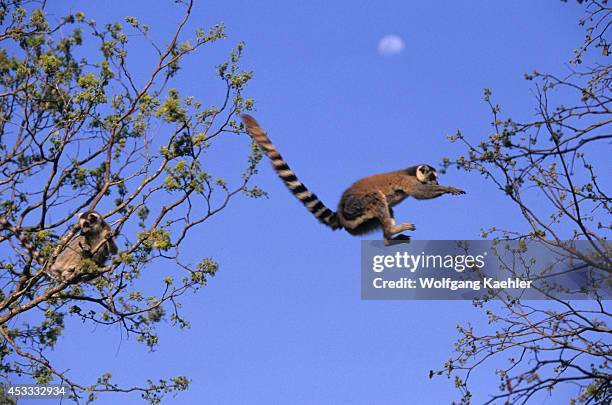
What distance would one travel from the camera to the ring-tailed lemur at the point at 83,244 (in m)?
10.9

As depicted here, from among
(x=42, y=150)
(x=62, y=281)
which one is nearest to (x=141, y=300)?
(x=62, y=281)

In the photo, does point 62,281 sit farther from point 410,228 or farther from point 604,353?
point 604,353

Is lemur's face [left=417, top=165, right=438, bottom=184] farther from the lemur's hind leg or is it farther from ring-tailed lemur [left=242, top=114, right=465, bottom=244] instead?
the lemur's hind leg

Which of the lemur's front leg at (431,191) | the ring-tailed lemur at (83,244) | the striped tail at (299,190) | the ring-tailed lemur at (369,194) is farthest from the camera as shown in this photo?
the striped tail at (299,190)

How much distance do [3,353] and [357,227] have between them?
626 centimetres

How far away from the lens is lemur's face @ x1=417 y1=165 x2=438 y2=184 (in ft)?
42.5

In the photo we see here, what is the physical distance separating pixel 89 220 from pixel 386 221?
5.03 m

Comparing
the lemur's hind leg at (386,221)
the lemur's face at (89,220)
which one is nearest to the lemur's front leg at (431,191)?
the lemur's hind leg at (386,221)

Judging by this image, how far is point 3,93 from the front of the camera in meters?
12.2

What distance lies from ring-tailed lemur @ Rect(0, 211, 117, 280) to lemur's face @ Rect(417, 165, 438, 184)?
5.34 m

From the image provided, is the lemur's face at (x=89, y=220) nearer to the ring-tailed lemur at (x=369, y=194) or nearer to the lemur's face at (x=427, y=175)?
the ring-tailed lemur at (x=369, y=194)

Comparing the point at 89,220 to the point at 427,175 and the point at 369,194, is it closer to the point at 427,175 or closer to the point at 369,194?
the point at 369,194

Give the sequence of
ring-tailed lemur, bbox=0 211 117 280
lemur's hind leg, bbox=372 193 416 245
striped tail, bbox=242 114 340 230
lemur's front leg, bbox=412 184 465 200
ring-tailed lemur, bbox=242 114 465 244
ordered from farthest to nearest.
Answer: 1. striped tail, bbox=242 114 340 230
2. ring-tailed lemur, bbox=242 114 465 244
3. lemur's front leg, bbox=412 184 465 200
4. lemur's hind leg, bbox=372 193 416 245
5. ring-tailed lemur, bbox=0 211 117 280

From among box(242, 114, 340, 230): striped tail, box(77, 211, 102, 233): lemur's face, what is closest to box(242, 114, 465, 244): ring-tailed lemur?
box(242, 114, 340, 230): striped tail
